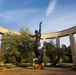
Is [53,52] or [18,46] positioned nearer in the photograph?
[18,46]

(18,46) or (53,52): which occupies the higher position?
(18,46)

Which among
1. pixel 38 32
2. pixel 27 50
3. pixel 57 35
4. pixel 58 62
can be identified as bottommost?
pixel 58 62

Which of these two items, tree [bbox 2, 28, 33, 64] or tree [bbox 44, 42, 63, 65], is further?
tree [bbox 44, 42, 63, 65]

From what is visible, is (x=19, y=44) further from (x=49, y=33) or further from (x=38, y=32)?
(x=49, y=33)

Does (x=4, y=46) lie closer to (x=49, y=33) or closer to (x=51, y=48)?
(x=51, y=48)

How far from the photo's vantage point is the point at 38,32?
1554 cm

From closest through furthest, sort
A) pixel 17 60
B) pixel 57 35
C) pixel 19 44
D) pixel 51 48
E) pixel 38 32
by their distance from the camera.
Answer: pixel 38 32, pixel 19 44, pixel 17 60, pixel 51 48, pixel 57 35

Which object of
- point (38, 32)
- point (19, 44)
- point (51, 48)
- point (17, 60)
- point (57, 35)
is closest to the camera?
point (38, 32)

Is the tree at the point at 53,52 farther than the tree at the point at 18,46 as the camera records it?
Yes

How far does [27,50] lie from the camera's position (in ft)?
70.1

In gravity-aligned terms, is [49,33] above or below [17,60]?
above

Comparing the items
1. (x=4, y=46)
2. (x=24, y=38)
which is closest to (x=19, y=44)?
(x=24, y=38)

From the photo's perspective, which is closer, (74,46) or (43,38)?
(74,46)

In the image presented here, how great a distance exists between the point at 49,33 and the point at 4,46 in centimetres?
1121
